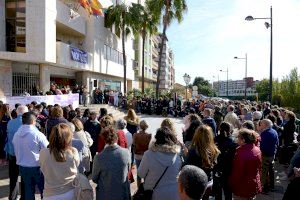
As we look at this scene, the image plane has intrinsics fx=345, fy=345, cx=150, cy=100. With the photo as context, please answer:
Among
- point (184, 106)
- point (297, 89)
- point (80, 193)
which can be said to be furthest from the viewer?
point (297, 89)

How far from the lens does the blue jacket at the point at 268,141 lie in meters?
7.59

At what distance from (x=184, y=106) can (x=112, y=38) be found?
12.4 metres

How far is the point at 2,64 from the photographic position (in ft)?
67.5

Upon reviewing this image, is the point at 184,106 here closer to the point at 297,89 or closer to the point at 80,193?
the point at 297,89

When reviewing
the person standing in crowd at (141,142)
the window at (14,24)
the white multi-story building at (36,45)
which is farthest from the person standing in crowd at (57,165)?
the window at (14,24)

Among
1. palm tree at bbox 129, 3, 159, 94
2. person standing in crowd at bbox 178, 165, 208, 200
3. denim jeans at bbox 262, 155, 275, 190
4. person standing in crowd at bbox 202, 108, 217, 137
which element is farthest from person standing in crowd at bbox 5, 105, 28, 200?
palm tree at bbox 129, 3, 159, 94

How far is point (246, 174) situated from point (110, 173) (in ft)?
6.96

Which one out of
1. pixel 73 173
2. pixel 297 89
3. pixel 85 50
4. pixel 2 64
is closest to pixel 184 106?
pixel 85 50

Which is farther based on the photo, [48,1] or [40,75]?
[40,75]

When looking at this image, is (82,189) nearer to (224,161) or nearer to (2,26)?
(224,161)

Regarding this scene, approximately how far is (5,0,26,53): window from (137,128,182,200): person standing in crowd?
60.3 ft

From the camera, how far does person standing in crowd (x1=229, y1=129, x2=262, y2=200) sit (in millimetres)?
5195

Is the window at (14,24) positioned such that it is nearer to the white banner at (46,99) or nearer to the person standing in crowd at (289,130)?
the white banner at (46,99)

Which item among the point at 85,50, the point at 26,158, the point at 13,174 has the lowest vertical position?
the point at 13,174
